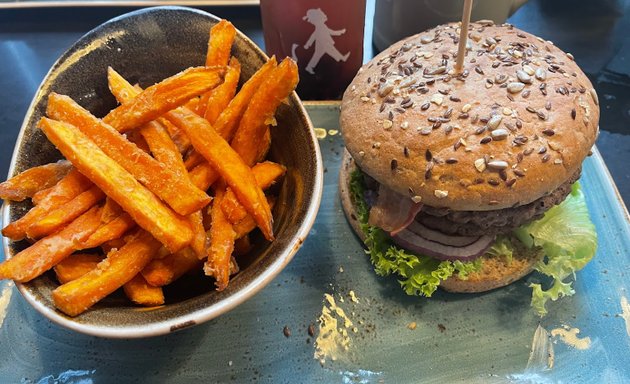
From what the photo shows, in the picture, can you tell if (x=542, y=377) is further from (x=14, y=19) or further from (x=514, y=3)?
(x=14, y=19)

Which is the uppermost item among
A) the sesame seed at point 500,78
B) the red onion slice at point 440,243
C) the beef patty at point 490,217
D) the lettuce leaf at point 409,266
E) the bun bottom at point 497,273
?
the sesame seed at point 500,78

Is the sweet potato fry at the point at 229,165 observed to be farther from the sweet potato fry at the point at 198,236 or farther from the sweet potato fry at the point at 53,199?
the sweet potato fry at the point at 53,199

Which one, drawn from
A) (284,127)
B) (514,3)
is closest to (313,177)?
(284,127)

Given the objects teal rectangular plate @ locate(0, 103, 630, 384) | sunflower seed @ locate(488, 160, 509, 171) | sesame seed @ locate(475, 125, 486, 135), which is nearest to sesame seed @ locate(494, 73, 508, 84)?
sesame seed @ locate(475, 125, 486, 135)

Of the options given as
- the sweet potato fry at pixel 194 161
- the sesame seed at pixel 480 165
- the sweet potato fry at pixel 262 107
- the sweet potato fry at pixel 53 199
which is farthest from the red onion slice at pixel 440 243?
the sweet potato fry at pixel 53 199

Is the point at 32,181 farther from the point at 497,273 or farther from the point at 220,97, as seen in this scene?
the point at 497,273

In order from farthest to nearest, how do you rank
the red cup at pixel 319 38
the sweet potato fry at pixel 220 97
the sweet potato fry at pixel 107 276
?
the red cup at pixel 319 38, the sweet potato fry at pixel 220 97, the sweet potato fry at pixel 107 276
